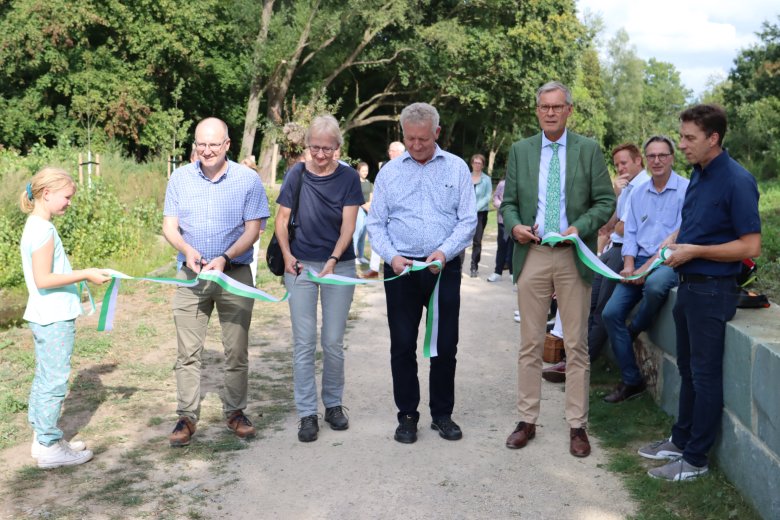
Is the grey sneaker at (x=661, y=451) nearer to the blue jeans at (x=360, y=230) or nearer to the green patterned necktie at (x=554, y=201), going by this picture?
the green patterned necktie at (x=554, y=201)

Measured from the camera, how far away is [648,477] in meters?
4.54

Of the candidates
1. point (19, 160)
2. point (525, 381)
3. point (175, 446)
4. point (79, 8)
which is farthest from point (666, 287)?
point (79, 8)

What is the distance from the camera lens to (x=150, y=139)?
3272cm

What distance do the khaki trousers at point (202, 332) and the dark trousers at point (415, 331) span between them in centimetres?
99

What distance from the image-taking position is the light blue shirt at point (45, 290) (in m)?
4.58

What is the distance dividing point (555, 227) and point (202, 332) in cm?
239

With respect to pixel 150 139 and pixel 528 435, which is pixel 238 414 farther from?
pixel 150 139

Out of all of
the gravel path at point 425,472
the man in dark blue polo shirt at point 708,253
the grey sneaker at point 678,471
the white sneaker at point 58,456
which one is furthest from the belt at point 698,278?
the white sneaker at point 58,456

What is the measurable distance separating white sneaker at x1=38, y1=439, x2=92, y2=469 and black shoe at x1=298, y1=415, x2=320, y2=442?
1.33m

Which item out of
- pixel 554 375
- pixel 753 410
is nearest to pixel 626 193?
pixel 554 375

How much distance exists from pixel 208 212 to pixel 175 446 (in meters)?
1.51

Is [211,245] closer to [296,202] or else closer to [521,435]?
[296,202]

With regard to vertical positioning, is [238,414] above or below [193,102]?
below

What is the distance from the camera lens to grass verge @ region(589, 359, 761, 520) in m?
4.09
